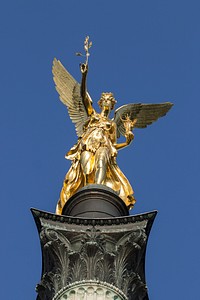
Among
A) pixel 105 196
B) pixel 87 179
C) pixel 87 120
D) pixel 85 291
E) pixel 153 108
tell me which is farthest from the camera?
pixel 153 108

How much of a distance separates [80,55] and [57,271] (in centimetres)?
936

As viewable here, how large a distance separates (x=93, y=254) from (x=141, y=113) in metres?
12.4

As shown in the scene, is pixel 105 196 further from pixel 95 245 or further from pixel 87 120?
pixel 87 120

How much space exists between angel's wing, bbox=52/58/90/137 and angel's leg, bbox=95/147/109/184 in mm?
3940

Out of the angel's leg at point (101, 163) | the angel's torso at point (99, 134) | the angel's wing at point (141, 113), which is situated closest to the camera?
the angel's leg at point (101, 163)

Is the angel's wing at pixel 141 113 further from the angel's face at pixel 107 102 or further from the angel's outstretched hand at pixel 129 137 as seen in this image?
the angel's outstretched hand at pixel 129 137

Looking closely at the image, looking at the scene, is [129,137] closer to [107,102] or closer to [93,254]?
[107,102]

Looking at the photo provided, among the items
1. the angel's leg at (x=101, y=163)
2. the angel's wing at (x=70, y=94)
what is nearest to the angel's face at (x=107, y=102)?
the angel's wing at (x=70, y=94)

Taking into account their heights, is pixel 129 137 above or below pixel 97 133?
above

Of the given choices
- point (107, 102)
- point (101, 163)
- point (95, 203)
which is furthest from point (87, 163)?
point (107, 102)

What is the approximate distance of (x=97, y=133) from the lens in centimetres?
3434

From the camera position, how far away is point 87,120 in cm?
3578

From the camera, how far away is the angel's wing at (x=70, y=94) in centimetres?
3797

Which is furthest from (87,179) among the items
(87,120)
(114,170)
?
(87,120)
